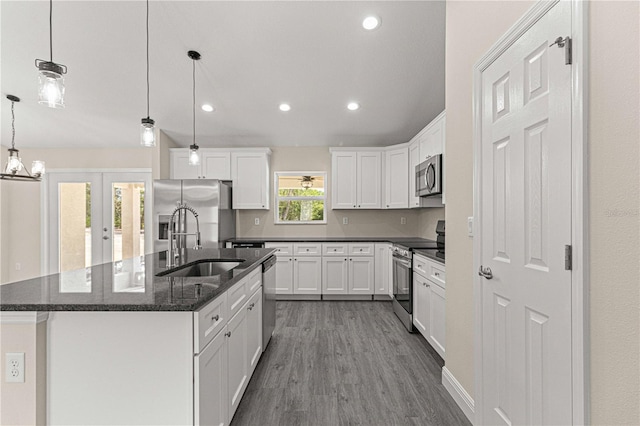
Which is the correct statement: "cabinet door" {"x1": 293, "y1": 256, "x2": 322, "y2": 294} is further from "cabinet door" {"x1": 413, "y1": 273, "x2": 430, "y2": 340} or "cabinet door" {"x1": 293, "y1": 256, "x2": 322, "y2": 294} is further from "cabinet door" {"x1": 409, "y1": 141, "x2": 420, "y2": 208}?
"cabinet door" {"x1": 413, "y1": 273, "x2": 430, "y2": 340}

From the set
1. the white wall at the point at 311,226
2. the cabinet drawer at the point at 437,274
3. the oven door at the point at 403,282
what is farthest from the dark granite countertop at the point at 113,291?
the white wall at the point at 311,226

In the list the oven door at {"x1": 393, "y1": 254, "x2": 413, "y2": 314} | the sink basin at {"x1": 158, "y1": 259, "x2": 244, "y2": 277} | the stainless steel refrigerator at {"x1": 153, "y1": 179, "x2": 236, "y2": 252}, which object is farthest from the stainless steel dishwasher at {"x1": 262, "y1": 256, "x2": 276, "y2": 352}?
the stainless steel refrigerator at {"x1": 153, "y1": 179, "x2": 236, "y2": 252}

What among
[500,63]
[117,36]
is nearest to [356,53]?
[500,63]

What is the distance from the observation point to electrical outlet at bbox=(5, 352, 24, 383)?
1.21m

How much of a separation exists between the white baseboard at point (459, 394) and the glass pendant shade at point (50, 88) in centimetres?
283

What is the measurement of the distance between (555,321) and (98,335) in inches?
73.1

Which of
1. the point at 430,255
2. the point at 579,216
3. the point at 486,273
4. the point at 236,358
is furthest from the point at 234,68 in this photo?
the point at 579,216

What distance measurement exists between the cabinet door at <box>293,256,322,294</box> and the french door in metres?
2.77

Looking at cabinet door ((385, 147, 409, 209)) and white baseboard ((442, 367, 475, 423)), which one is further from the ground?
cabinet door ((385, 147, 409, 209))

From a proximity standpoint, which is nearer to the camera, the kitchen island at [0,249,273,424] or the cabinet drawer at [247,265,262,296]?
the kitchen island at [0,249,273,424]

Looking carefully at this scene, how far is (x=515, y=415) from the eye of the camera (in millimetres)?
1468

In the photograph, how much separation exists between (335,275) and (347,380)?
91.9 inches

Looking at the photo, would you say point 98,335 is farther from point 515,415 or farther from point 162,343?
point 515,415

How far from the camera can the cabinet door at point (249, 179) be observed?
16.3 ft
